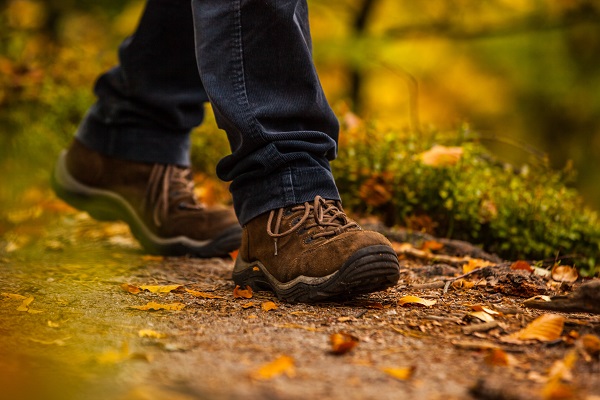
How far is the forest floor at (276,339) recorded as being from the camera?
1063 mm

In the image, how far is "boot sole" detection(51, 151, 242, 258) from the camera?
7.81ft

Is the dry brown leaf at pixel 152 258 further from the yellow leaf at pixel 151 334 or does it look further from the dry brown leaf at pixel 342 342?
the dry brown leaf at pixel 342 342

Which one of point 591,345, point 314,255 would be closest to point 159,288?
point 314,255

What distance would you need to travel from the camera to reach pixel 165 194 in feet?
7.95

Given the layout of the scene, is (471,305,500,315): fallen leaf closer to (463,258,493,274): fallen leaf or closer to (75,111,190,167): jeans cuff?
(463,258,493,274): fallen leaf

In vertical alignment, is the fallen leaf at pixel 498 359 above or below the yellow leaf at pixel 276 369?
above

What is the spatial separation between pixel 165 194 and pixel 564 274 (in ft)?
4.76

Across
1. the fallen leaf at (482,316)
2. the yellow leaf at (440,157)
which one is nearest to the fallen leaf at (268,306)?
the fallen leaf at (482,316)

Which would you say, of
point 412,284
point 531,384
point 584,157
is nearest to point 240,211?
point 412,284

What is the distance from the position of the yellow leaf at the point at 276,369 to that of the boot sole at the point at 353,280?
0.45 m

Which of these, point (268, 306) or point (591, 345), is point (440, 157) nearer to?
point (268, 306)

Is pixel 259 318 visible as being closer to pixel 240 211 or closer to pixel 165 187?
pixel 240 211

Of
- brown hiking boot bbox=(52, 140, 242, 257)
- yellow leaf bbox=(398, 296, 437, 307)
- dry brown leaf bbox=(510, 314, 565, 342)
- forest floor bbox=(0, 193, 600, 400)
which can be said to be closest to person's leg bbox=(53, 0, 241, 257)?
brown hiking boot bbox=(52, 140, 242, 257)

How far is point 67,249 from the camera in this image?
260 cm
